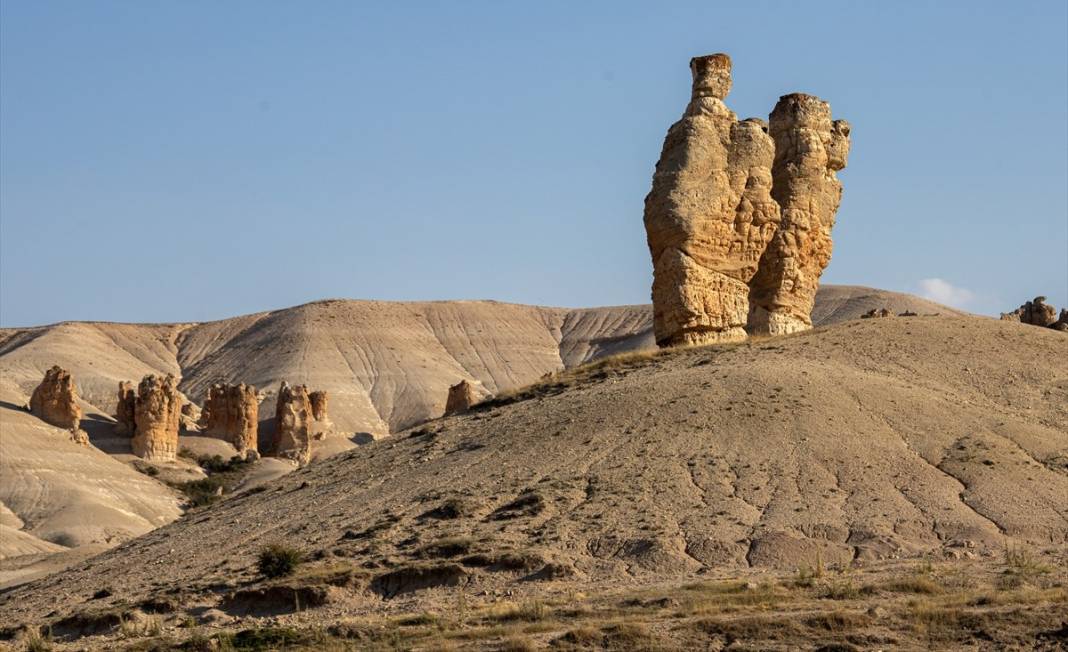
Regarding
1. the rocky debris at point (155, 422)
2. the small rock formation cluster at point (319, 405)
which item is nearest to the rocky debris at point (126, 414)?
the rocky debris at point (155, 422)

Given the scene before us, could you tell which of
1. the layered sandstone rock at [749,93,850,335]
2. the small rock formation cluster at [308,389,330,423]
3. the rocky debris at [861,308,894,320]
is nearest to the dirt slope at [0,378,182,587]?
the small rock formation cluster at [308,389,330,423]

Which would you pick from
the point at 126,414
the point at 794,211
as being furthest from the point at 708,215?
the point at 126,414

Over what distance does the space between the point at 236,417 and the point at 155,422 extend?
360 inches

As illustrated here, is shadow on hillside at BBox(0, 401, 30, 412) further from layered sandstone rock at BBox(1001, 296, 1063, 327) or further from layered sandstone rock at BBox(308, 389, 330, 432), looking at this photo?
layered sandstone rock at BBox(1001, 296, 1063, 327)

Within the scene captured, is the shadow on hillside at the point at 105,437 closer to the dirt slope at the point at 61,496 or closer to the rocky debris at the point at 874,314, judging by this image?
the dirt slope at the point at 61,496

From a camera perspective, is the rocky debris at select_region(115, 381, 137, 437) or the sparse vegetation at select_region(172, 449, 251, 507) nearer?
the sparse vegetation at select_region(172, 449, 251, 507)

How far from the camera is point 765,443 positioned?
32.3m

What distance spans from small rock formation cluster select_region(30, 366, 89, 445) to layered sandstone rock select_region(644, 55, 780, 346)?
4968 centimetres

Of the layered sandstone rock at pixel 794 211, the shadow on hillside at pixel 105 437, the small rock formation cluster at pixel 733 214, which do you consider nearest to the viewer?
the small rock formation cluster at pixel 733 214

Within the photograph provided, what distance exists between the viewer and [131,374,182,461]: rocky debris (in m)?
85.2

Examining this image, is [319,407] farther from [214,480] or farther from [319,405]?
[214,480]

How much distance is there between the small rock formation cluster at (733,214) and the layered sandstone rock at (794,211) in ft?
0.09

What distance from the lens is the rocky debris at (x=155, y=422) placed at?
8519 cm

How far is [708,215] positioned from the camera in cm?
4059
